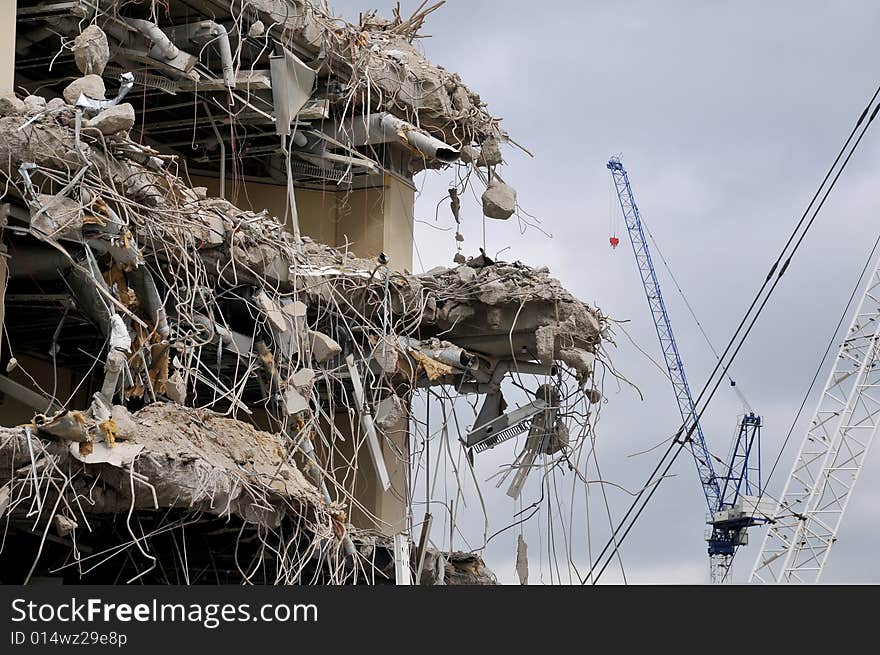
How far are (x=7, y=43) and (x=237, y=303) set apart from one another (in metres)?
3.75

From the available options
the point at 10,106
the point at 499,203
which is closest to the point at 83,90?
the point at 10,106

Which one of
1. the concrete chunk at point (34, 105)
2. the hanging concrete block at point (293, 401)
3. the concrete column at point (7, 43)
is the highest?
the concrete column at point (7, 43)

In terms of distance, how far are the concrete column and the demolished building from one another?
0.07 m

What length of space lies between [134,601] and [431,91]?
41.7ft

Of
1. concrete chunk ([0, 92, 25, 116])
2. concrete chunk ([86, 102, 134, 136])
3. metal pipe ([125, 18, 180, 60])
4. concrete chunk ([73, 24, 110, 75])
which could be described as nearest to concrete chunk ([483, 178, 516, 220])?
metal pipe ([125, 18, 180, 60])

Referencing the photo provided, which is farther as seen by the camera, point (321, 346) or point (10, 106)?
point (321, 346)

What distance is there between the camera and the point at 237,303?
659 inches

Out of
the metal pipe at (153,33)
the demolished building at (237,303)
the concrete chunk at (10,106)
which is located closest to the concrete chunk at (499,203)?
the demolished building at (237,303)

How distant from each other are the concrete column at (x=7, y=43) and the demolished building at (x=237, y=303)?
0.07 meters

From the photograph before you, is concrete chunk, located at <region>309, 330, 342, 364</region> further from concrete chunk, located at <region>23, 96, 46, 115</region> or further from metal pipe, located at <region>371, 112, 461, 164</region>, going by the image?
concrete chunk, located at <region>23, 96, 46, 115</region>

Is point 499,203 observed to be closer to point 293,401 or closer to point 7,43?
point 293,401

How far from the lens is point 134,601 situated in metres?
9.38

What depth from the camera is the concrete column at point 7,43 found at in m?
14.5

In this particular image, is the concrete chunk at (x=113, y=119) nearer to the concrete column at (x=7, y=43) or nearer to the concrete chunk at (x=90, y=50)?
the concrete column at (x=7, y=43)
